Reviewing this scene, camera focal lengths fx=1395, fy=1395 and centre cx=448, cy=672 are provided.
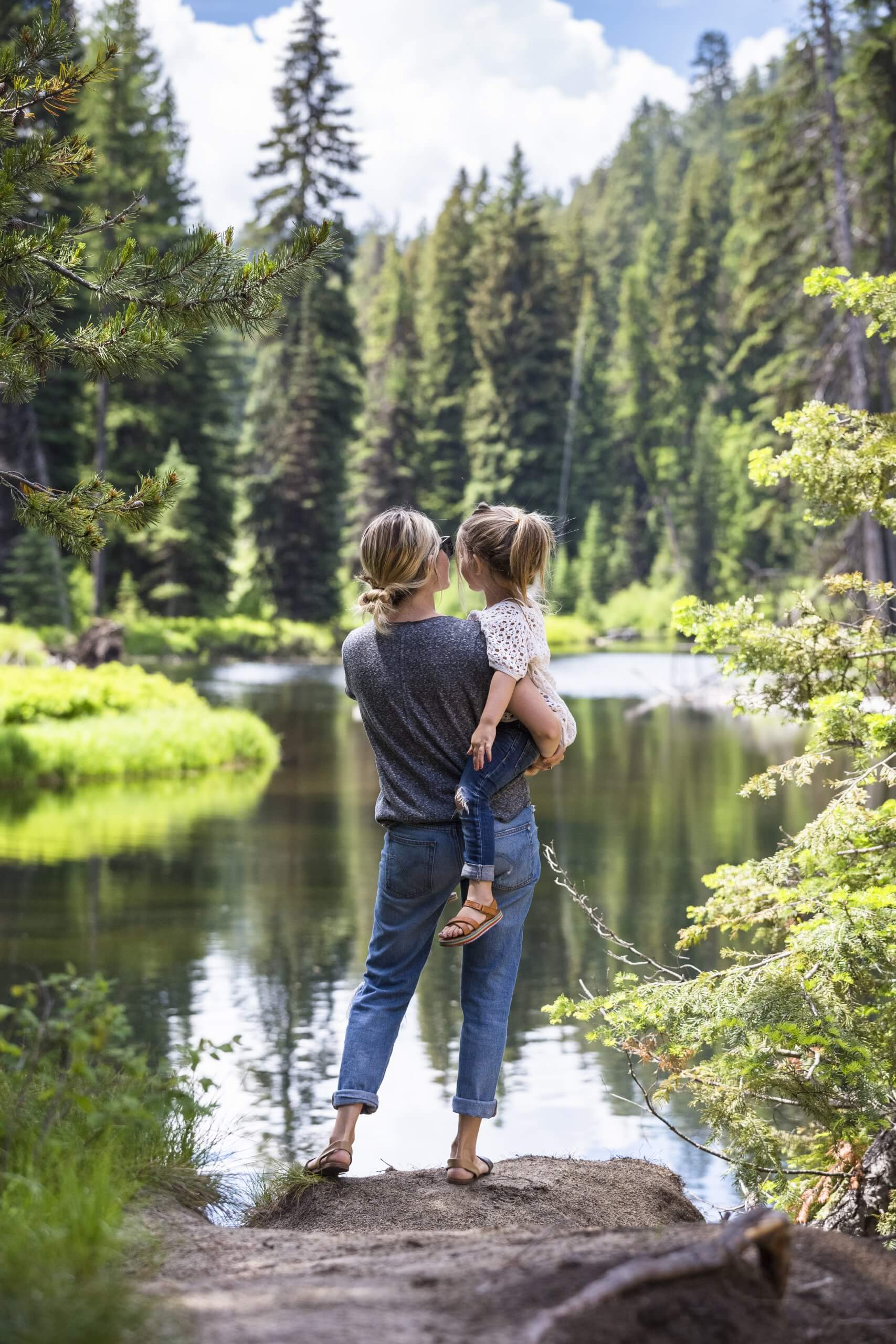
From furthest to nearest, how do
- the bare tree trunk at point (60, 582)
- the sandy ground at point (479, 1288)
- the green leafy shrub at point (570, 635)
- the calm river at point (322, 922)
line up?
1. the green leafy shrub at point (570, 635)
2. the bare tree trunk at point (60, 582)
3. the calm river at point (322, 922)
4. the sandy ground at point (479, 1288)

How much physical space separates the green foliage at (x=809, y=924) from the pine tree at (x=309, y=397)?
1440 inches

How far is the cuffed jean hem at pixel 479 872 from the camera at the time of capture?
135 inches

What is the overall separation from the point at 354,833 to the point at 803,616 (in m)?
8.91

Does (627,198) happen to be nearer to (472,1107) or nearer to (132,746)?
(132,746)

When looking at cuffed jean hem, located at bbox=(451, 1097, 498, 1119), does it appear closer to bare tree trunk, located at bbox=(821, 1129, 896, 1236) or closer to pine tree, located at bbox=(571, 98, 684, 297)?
bare tree trunk, located at bbox=(821, 1129, 896, 1236)

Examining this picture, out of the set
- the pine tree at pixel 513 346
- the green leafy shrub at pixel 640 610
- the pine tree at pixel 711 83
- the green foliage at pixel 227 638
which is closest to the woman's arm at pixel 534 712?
the green foliage at pixel 227 638

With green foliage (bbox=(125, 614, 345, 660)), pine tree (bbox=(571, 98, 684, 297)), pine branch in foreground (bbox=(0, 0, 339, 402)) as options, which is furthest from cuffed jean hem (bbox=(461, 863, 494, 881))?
pine tree (bbox=(571, 98, 684, 297))

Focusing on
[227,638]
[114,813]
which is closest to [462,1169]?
[114,813]

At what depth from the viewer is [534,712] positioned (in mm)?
3506

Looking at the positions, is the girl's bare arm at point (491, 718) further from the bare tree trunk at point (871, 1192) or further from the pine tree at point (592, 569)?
the pine tree at point (592, 569)

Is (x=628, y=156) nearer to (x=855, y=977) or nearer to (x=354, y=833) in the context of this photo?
(x=354, y=833)

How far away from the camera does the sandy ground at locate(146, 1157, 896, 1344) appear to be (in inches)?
82.5

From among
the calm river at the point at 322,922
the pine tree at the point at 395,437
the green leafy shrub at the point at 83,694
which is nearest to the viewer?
the calm river at the point at 322,922

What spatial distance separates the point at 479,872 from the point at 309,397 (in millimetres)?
39833
